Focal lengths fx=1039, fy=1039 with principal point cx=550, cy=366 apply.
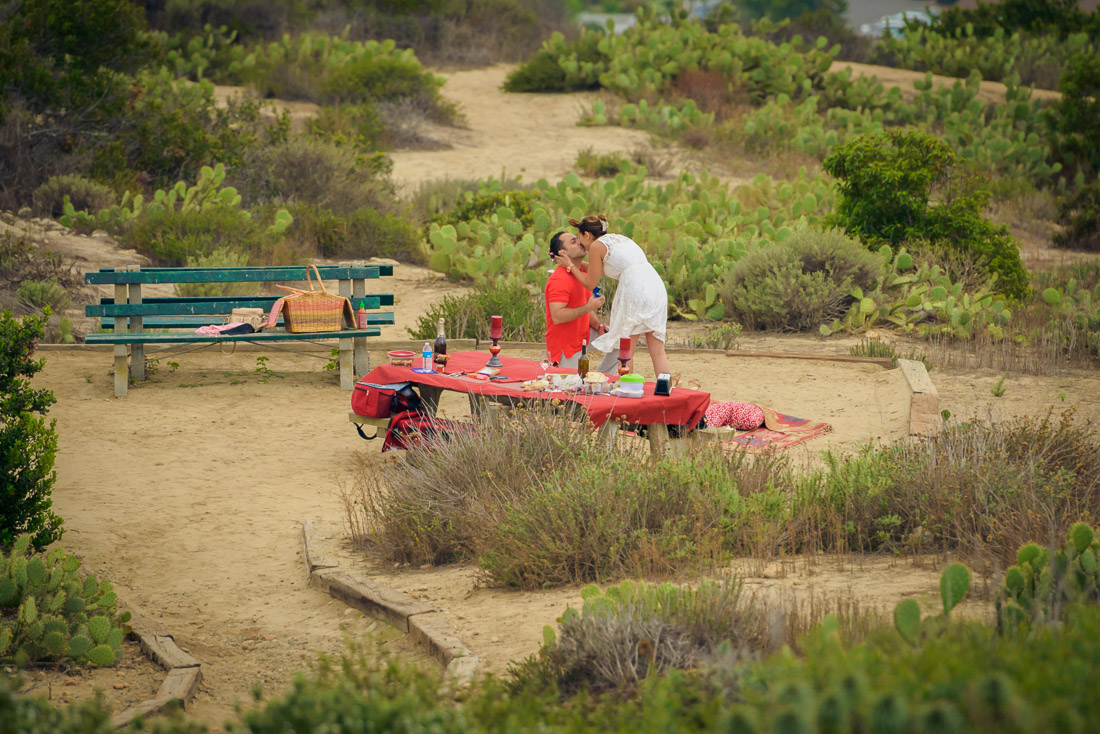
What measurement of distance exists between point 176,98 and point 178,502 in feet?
41.9

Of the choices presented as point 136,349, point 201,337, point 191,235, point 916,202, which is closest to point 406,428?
point 201,337

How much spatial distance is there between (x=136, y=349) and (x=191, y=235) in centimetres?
384

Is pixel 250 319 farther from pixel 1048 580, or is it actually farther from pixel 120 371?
pixel 1048 580

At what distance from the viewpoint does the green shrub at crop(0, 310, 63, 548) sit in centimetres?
437

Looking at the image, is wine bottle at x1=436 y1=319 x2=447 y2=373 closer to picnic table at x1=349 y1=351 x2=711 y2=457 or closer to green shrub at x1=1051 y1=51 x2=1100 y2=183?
picnic table at x1=349 y1=351 x2=711 y2=457

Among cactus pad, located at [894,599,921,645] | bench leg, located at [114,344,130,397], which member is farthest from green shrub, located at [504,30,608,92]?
cactus pad, located at [894,599,921,645]

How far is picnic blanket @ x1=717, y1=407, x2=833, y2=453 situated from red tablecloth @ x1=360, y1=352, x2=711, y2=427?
0.60 metres

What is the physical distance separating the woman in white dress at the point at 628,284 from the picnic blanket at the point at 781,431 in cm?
73

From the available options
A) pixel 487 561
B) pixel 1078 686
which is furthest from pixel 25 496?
pixel 1078 686

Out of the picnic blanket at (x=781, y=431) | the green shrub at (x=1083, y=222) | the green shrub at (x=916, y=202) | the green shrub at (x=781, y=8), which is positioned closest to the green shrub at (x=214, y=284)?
the picnic blanket at (x=781, y=431)

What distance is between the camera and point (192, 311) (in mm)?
8773

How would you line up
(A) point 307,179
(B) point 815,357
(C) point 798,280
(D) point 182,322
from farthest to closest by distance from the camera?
(A) point 307,179 < (C) point 798,280 < (B) point 815,357 < (D) point 182,322

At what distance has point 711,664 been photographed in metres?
2.84

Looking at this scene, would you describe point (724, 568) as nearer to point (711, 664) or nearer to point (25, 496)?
point (711, 664)
